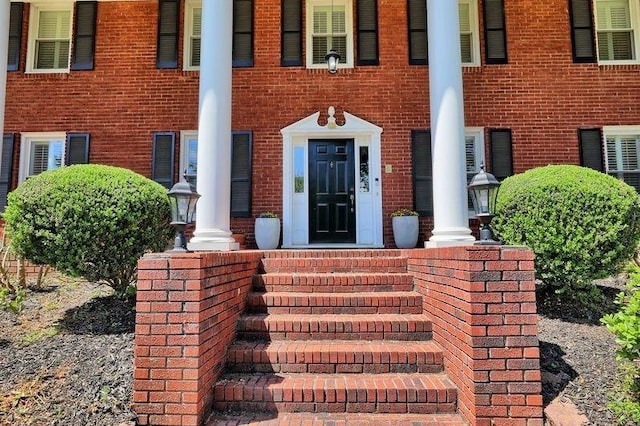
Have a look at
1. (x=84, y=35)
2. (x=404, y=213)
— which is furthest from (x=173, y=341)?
(x=84, y=35)

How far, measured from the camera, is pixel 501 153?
7.80m

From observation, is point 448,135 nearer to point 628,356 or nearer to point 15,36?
point 628,356

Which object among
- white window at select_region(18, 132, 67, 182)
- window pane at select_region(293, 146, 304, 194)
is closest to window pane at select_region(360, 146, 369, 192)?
window pane at select_region(293, 146, 304, 194)

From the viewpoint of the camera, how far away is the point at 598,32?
8.07m

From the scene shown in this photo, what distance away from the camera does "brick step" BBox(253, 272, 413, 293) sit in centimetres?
451

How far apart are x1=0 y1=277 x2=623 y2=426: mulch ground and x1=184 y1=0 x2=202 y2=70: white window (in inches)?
195

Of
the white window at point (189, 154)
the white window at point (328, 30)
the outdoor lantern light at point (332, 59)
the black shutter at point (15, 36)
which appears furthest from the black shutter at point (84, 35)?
the outdoor lantern light at point (332, 59)

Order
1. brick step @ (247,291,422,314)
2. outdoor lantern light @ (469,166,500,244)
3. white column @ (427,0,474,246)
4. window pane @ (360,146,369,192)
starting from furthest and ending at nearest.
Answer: window pane @ (360,146,369,192)
white column @ (427,0,474,246)
brick step @ (247,291,422,314)
outdoor lantern light @ (469,166,500,244)

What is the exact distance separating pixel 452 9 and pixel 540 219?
3.09 meters

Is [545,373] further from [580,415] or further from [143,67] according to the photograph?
[143,67]

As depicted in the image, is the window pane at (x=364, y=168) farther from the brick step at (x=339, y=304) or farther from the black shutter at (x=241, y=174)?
the brick step at (x=339, y=304)

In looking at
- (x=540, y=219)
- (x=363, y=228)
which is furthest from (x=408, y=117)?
(x=540, y=219)

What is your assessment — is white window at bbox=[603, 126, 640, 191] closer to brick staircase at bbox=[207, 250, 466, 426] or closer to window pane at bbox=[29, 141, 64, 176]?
brick staircase at bbox=[207, 250, 466, 426]

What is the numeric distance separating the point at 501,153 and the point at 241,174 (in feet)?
15.8
